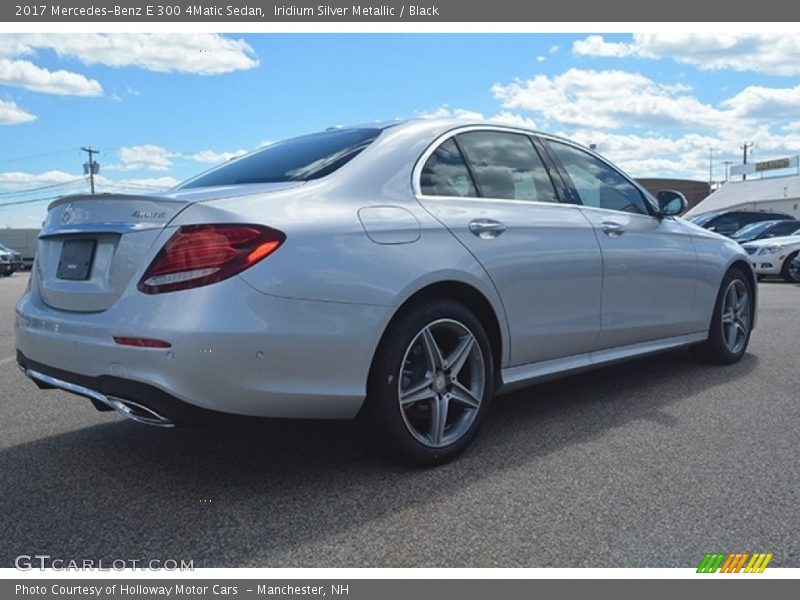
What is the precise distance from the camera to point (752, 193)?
52.3 m

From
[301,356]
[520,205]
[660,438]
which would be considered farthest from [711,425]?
[301,356]

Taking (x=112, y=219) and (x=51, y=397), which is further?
(x=51, y=397)

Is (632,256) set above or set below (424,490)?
above

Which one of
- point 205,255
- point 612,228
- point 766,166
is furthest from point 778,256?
point 766,166

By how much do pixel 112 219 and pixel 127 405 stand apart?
74cm

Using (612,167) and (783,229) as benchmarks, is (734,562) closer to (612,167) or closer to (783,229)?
(612,167)

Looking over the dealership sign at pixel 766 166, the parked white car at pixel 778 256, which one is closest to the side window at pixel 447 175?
the parked white car at pixel 778 256

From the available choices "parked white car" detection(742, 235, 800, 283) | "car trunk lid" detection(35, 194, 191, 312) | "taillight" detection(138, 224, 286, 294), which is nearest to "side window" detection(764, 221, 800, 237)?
"parked white car" detection(742, 235, 800, 283)

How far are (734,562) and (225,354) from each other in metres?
1.88

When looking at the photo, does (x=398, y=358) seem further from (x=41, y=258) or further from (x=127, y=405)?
(x=41, y=258)

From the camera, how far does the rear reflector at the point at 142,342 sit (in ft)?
8.55

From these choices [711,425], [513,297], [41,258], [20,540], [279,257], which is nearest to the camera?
[20,540]

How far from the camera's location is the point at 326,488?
3.03 meters

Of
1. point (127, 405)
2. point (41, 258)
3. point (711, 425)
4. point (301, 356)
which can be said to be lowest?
point (711, 425)
